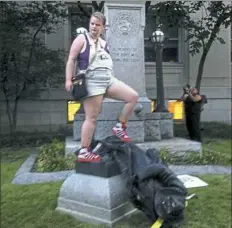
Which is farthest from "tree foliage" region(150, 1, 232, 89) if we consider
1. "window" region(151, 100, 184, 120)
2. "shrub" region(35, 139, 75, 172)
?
"shrub" region(35, 139, 75, 172)

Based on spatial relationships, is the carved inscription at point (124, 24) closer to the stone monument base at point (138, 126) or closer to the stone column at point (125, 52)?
the stone column at point (125, 52)

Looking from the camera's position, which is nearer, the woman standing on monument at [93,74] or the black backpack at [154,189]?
the black backpack at [154,189]

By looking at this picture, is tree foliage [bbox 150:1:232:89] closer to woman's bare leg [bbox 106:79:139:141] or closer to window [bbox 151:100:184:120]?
window [bbox 151:100:184:120]

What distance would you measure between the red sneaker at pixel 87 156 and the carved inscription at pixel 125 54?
10.8 ft

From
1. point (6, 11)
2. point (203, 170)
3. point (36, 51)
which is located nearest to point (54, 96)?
point (36, 51)

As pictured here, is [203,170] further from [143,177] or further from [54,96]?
[54,96]

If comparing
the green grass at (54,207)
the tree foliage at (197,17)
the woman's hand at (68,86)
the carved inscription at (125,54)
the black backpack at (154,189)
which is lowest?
the green grass at (54,207)

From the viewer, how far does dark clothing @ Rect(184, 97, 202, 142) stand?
9.41 m

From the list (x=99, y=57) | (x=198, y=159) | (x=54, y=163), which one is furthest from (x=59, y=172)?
(x=99, y=57)

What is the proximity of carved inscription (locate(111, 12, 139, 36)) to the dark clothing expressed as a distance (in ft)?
9.51

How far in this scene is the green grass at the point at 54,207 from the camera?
394 cm

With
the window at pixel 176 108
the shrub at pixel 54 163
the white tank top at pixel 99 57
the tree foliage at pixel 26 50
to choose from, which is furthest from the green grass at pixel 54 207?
the window at pixel 176 108

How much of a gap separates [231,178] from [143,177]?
2.29 meters

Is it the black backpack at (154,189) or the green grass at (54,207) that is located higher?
the black backpack at (154,189)
